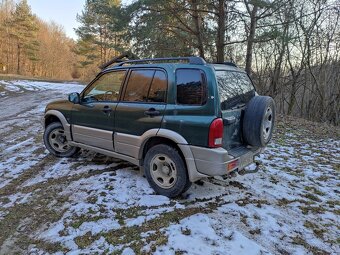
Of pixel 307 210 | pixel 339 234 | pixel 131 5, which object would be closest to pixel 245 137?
pixel 307 210

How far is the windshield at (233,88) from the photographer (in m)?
3.30

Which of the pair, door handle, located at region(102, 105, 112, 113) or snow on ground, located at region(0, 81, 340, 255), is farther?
door handle, located at region(102, 105, 112, 113)

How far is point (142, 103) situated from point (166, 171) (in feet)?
3.26

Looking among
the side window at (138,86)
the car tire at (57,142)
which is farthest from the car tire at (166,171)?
the car tire at (57,142)

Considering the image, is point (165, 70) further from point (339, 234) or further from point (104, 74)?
point (339, 234)

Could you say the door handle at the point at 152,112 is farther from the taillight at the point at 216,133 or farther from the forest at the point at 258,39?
the forest at the point at 258,39

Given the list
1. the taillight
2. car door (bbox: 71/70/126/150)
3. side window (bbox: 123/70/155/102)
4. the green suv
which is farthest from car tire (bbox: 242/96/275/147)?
car door (bbox: 71/70/126/150)

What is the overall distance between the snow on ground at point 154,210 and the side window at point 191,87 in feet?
4.38

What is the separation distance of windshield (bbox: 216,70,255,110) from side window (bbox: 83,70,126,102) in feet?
5.18

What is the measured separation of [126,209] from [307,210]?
2345 mm

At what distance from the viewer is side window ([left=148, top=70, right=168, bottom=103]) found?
3.56m

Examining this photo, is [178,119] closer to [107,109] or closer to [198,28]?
[107,109]

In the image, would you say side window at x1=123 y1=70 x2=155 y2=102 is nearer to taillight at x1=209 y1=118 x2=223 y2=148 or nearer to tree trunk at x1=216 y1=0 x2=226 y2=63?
taillight at x1=209 y1=118 x2=223 y2=148

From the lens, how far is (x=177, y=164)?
343cm
